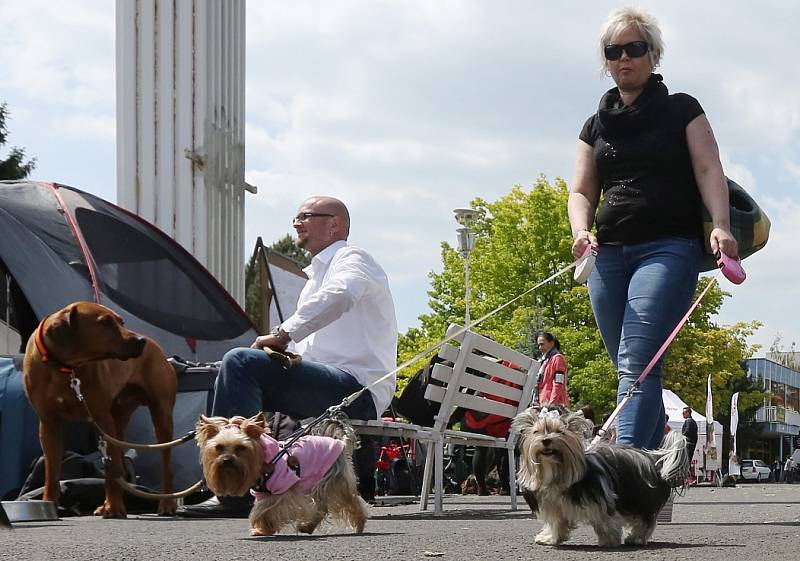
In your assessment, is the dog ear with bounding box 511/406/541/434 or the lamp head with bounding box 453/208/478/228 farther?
the lamp head with bounding box 453/208/478/228

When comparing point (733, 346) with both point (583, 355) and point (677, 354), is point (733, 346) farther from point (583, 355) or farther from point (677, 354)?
point (583, 355)

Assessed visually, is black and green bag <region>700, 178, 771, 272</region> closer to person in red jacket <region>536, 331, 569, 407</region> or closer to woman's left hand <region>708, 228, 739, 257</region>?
woman's left hand <region>708, 228, 739, 257</region>

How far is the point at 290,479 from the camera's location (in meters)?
5.29

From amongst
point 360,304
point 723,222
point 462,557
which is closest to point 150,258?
point 360,304

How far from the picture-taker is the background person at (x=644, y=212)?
545cm

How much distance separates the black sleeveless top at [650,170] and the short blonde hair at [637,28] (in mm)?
133

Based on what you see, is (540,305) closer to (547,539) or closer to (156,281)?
(156,281)

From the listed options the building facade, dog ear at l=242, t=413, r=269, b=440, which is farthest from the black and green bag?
the building facade

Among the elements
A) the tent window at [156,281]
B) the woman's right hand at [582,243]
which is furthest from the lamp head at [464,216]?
the woman's right hand at [582,243]

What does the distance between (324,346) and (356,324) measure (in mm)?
190

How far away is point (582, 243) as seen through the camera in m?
5.54

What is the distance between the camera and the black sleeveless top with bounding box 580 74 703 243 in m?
5.57

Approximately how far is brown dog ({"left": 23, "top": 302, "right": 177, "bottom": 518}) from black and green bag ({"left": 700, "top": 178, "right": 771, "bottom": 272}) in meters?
2.87

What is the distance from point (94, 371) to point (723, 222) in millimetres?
3350
